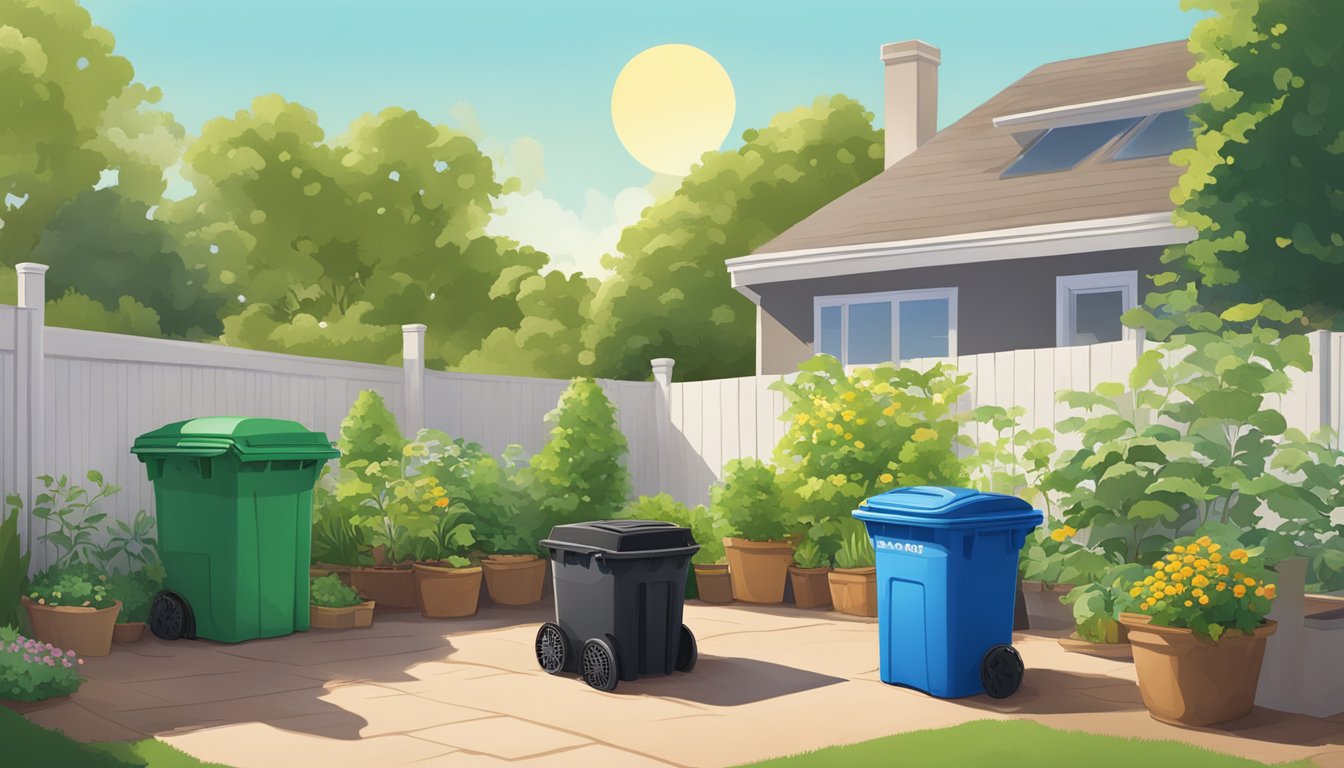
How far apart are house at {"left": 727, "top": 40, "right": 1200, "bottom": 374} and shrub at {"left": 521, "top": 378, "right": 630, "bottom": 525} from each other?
223 inches

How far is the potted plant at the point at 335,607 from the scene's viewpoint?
33.2ft

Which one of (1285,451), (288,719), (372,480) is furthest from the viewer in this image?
(372,480)

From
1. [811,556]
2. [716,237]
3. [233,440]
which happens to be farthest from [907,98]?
[233,440]

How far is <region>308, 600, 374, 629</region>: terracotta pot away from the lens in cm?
1012

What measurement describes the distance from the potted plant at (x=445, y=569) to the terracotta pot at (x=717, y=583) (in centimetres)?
207

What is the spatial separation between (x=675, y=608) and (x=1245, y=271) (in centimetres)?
759

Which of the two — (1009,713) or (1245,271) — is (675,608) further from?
(1245,271)

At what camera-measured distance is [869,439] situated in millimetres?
11547

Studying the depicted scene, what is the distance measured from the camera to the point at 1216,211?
1273 centimetres

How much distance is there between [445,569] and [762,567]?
2797 mm

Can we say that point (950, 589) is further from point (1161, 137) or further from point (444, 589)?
point (1161, 137)

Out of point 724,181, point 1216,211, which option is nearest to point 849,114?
point 724,181

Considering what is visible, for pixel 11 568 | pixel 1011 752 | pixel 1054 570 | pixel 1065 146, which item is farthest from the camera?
pixel 1065 146

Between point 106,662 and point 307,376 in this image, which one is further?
point 307,376
